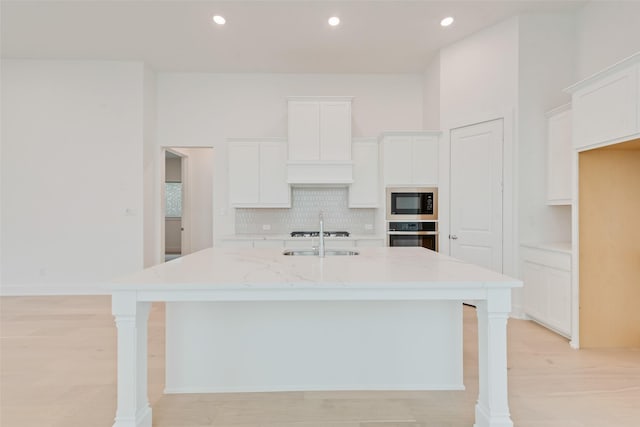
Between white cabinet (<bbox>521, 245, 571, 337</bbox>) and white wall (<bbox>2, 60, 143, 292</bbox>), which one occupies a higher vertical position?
white wall (<bbox>2, 60, 143, 292</bbox>)

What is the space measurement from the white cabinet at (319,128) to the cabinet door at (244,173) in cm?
55

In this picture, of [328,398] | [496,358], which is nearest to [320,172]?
[328,398]

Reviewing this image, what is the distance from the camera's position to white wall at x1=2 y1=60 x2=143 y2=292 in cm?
506

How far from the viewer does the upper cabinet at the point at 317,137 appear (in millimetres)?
4832

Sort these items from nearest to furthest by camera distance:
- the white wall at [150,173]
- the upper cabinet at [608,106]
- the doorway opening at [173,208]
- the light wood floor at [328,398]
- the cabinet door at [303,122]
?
the light wood floor at [328,398] < the upper cabinet at [608,106] < the cabinet door at [303,122] < the white wall at [150,173] < the doorway opening at [173,208]

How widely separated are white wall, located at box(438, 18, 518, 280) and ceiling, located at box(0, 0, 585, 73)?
0.61 ft

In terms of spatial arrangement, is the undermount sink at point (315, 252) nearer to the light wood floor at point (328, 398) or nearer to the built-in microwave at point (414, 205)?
the light wood floor at point (328, 398)

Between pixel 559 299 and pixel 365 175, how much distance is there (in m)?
2.66

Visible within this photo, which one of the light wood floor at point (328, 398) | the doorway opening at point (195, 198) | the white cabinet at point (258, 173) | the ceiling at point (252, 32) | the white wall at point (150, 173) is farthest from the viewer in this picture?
the doorway opening at point (195, 198)

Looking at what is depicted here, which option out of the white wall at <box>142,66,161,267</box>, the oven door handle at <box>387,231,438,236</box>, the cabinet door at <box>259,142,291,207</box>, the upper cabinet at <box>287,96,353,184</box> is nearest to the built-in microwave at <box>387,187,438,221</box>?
the oven door handle at <box>387,231,438,236</box>

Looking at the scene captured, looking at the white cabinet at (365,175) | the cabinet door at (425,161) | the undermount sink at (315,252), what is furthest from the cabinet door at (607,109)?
the white cabinet at (365,175)

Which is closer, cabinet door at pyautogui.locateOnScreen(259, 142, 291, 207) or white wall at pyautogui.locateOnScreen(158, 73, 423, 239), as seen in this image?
cabinet door at pyautogui.locateOnScreen(259, 142, 291, 207)

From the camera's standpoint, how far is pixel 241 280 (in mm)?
1671

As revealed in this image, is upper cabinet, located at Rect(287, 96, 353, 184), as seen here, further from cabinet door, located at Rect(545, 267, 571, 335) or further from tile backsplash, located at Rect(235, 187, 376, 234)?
cabinet door, located at Rect(545, 267, 571, 335)
